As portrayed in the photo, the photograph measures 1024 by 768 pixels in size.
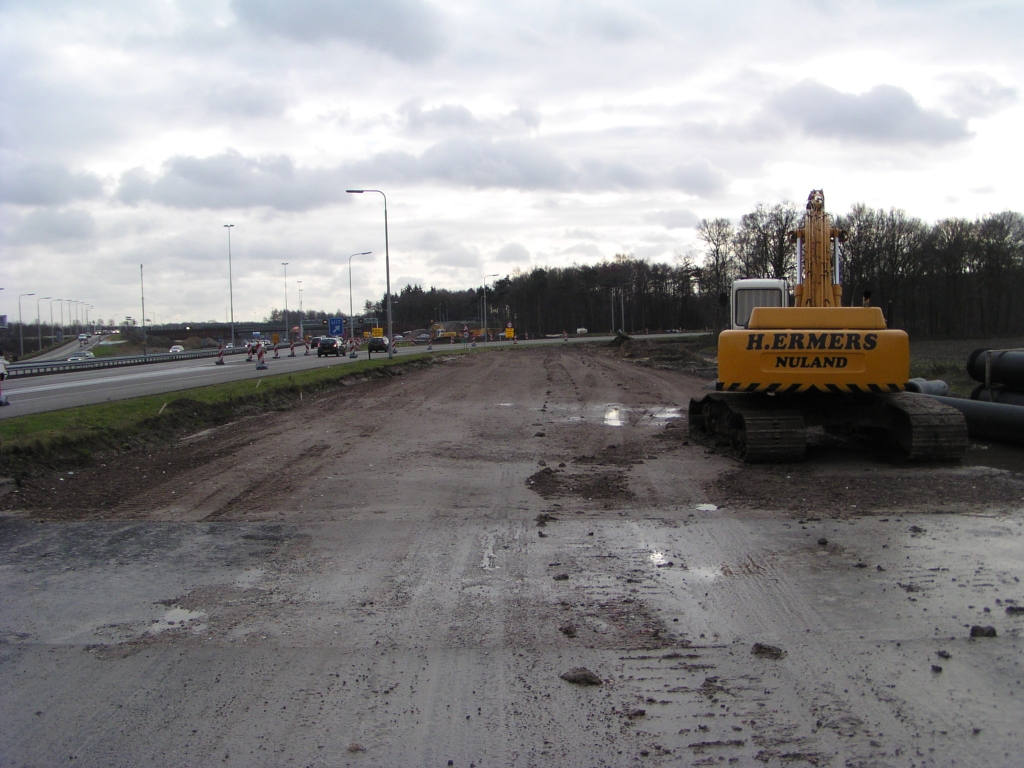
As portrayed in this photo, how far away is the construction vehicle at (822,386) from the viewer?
10688 mm

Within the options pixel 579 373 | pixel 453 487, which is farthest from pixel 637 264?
pixel 453 487

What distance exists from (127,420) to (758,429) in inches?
436

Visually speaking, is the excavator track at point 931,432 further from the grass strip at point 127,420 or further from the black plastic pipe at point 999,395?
the grass strip at point 127,420

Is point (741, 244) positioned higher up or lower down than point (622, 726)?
higher up

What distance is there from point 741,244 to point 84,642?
68.8m

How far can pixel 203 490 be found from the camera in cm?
967

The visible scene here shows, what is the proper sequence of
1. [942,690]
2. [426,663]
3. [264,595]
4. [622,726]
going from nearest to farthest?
1. [622,726]
2. [942,690]
3. [426,663]
4. [264,595]

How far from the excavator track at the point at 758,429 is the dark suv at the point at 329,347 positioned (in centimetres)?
4617

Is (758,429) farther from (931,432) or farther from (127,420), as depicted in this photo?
(127,420)

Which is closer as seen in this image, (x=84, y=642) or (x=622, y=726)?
(x=622, y=726)

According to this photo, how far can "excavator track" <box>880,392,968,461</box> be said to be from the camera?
34.2 ft

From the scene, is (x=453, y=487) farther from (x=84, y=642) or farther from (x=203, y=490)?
(x=84, y=642)

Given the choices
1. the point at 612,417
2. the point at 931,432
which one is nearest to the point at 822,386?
the point at 931,432

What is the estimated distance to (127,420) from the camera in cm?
1448
